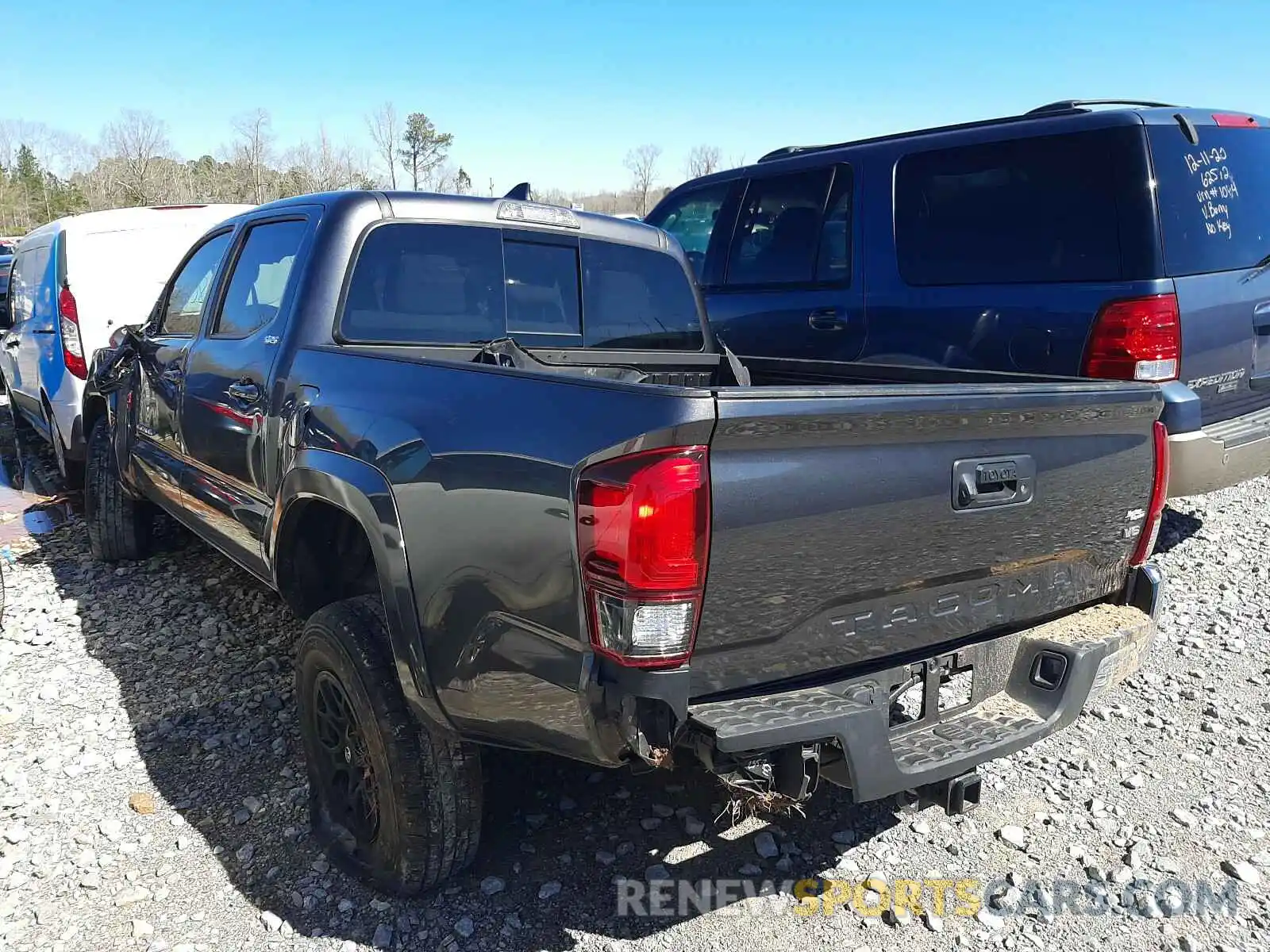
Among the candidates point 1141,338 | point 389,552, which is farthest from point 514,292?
point 1141,338

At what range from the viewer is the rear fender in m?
2.35

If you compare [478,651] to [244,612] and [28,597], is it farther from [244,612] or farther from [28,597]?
[28,597]

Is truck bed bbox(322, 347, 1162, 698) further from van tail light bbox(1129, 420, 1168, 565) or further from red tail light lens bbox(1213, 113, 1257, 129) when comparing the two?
red tail light lens bbox(1213, 113, 1257, 129)

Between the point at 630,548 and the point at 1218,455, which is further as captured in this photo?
the point at 1218,455

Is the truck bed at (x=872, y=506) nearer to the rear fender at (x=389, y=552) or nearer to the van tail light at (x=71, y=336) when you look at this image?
the rear fender at (x=389, y=552)

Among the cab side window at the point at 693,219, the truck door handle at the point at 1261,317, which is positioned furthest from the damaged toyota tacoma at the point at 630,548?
the cab side window at the point at 693,219

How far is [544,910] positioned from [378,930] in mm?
432

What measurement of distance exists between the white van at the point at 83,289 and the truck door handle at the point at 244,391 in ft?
10.8

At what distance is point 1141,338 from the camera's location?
4082 millimetres

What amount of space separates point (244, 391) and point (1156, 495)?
295cm

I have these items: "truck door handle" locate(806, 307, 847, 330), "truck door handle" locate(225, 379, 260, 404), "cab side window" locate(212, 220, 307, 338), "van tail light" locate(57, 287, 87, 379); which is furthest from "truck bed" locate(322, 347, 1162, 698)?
"van tail light" locate(57, 287, 87, 379)

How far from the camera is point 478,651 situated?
221cm

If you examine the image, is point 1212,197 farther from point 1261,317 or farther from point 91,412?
point 91,412

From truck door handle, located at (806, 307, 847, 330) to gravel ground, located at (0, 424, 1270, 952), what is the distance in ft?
7.44
